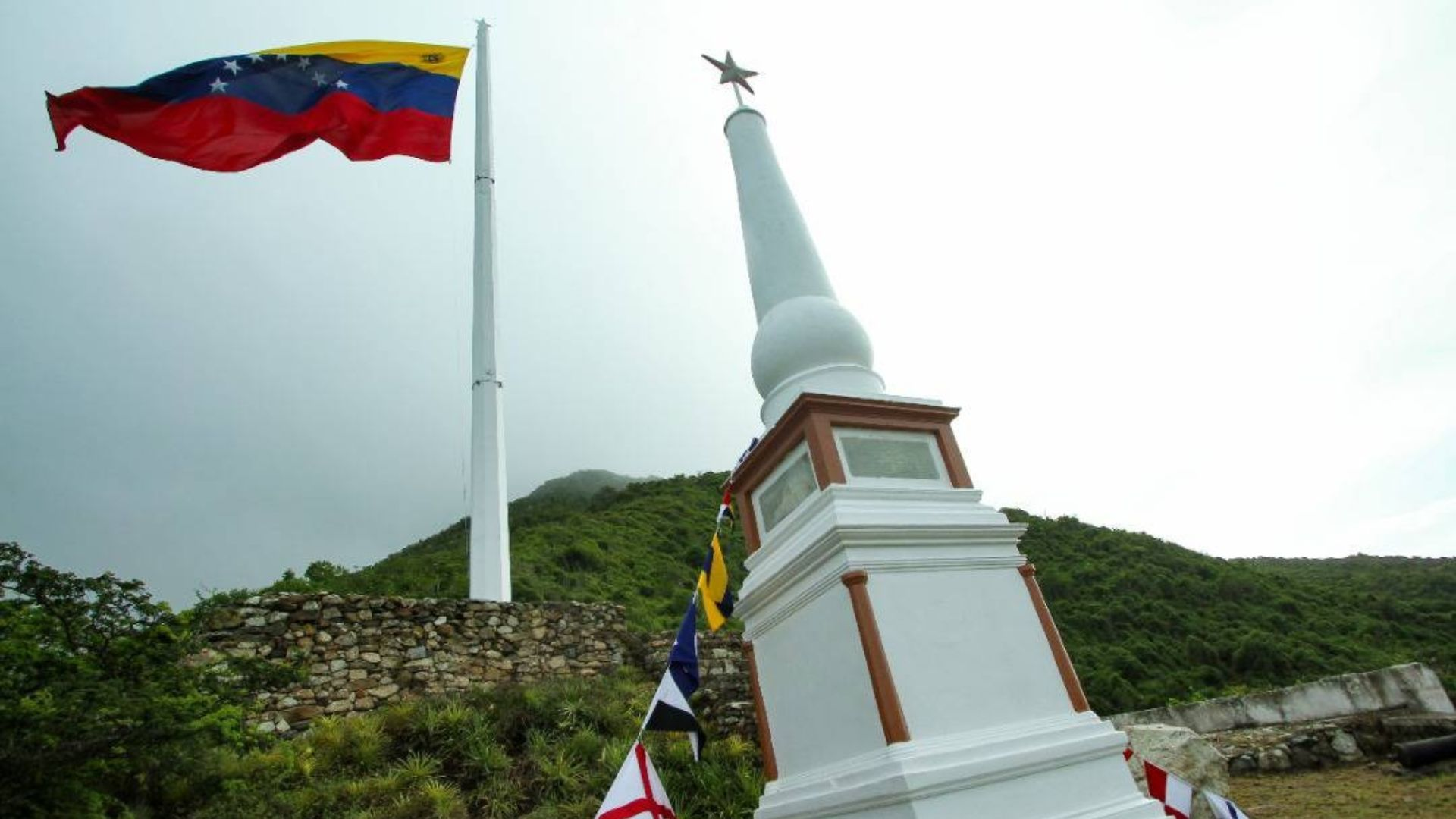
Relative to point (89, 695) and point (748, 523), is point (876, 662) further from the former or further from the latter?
point (89, 695)

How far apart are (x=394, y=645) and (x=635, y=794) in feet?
23.7

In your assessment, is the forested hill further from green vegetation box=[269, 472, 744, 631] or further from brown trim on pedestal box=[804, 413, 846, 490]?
brown trim on pedestal box=[804, 413, 846, 490]

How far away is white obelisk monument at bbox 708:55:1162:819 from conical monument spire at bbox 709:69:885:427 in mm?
21

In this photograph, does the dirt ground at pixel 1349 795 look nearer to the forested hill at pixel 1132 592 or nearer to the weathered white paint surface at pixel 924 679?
the weathered white paint surface at pixel 924 679

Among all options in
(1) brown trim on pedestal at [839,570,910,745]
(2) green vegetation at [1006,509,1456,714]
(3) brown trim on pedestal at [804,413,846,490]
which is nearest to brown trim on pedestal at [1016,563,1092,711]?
(1) brown trim on pedestal at [839,570,910,745]

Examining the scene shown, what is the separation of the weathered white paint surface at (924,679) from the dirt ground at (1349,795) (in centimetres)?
418

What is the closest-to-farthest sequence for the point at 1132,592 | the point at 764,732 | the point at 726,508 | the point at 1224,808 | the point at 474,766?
the point at 764,732 → the point at 1224,808 → the point at 726,508 → the point at 474,766 → the point at 1132,592

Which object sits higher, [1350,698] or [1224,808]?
[1350,698]

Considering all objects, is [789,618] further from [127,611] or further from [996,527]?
[127,611]

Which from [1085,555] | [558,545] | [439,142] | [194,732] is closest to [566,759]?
[194,732]

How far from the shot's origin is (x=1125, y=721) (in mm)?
10750

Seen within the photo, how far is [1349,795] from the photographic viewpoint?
6.90 meters

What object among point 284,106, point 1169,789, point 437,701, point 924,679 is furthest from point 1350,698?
point 284,106

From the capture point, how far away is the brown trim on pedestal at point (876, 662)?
12.1 feet
